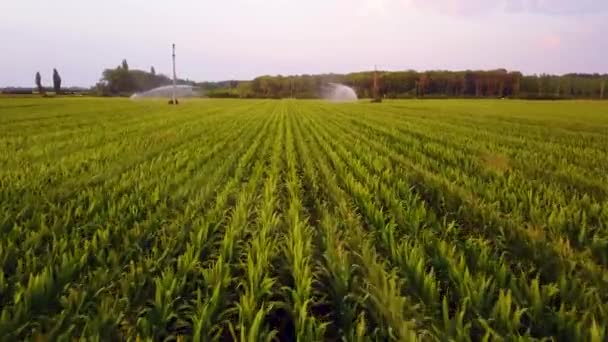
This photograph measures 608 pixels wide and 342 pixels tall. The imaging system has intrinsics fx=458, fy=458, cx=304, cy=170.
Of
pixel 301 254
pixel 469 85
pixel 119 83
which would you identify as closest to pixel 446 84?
pixel 469 85

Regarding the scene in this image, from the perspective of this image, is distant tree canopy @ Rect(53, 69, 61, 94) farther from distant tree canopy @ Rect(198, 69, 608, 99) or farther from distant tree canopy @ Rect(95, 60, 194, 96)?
distant tree canopy @ Rect(198, 69, 608, 99)

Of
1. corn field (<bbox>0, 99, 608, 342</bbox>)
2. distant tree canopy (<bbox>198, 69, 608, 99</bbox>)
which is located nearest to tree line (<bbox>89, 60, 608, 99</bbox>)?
distant tree canopy (<bbox>198, 69, 608, 99</bbox>)

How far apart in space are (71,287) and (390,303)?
258cm

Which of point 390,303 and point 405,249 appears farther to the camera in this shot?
point 405,249

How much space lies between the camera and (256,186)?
9.12 meters

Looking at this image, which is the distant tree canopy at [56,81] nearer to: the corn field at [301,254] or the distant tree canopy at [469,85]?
the distant tree canopy at [469,85]

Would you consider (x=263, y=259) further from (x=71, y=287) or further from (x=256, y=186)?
(x=256, y=186)

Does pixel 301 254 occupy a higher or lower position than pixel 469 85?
lower

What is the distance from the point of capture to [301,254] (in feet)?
14.2

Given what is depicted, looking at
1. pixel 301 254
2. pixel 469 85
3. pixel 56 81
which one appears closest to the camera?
pixel 301 254

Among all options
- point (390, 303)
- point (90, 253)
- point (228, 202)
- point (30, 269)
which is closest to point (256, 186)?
point (228, 202)

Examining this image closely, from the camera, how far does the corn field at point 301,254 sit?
3.19m

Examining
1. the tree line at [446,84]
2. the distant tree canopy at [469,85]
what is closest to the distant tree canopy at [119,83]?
the tree line at [446,84]

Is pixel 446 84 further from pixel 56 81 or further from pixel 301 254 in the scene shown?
pixel 301 254
